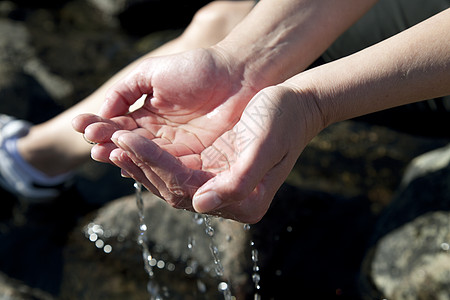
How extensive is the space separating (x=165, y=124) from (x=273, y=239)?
3.77 feet

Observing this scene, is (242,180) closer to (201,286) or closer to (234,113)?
(234,113)

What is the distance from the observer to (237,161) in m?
1.44

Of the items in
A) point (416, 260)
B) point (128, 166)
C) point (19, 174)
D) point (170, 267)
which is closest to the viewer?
point (128, 166)

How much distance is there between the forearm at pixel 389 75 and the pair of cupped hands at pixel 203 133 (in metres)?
0.09

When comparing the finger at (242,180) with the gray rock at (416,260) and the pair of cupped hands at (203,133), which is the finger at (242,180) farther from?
the gray rock at (416,260)

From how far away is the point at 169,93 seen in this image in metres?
1.87

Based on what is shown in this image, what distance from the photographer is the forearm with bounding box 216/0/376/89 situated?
78.2 inches

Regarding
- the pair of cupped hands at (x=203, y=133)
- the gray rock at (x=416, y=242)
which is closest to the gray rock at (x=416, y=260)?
the gray rock at (x=416, y=242)

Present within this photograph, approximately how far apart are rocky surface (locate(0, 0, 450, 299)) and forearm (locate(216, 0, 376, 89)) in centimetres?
70

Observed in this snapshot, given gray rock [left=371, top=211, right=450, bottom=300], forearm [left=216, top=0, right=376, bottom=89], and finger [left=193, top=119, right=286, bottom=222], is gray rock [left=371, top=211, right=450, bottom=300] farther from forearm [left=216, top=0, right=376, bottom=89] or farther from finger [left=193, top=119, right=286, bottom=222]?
finger [left=193, top=119, right=286, bottom=222]

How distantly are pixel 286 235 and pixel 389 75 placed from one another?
1.42 meters

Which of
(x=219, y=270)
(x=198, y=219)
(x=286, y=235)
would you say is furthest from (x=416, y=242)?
(x=198, y=219)

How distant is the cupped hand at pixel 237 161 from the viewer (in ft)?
4.66

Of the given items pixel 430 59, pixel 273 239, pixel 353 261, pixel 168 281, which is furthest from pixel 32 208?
pixel 430 59
